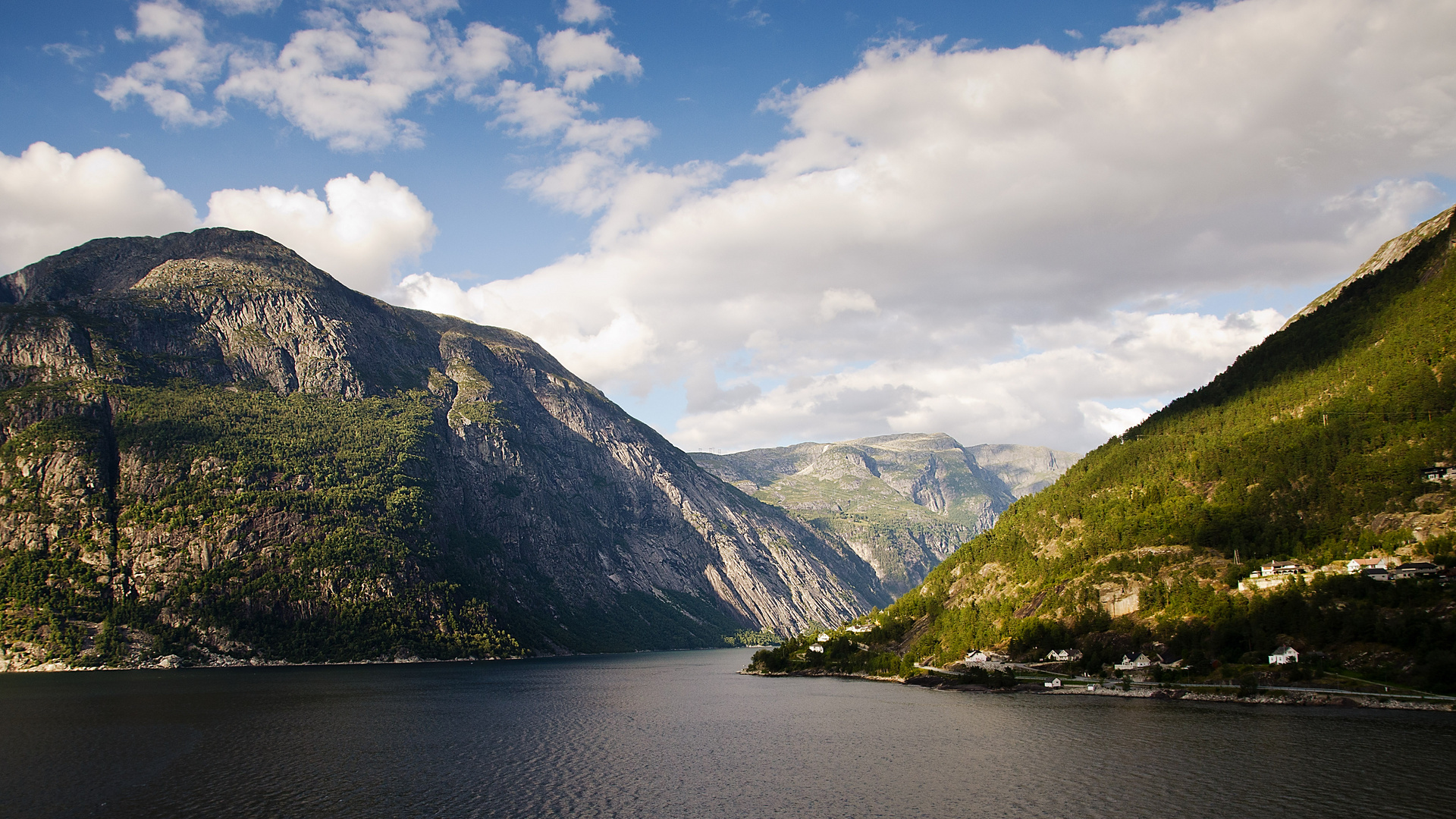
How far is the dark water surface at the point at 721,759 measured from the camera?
71.5 m

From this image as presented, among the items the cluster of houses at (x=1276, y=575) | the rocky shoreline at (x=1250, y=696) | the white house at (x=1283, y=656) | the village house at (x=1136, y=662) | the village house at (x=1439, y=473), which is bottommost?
the rocky shoreline at (x=1250, y=696)

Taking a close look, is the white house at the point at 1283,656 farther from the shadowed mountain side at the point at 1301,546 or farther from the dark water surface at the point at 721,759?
the dark water surface at the point at 721,759

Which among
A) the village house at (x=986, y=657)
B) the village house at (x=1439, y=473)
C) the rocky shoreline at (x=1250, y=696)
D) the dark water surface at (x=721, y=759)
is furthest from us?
the village house at (x=986, y=657)

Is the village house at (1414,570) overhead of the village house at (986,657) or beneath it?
overhead

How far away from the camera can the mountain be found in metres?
130

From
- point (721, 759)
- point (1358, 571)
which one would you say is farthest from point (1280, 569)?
point (721, 759)

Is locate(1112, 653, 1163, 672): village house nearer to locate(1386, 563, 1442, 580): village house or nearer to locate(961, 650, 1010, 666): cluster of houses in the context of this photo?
locate(961, 650, 1010, 666): cluster of houses

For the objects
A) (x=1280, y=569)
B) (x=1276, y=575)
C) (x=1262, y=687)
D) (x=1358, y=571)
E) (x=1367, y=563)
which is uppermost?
(x=1367, y=563)

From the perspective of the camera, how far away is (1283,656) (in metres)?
133

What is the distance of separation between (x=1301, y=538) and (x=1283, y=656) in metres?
34.5

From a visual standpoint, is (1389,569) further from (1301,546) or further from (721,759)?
(721,759)

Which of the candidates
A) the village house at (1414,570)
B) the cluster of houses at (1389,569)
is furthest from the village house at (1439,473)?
the village house at (1414,570)

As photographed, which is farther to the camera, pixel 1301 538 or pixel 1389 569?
pixel 1301 538

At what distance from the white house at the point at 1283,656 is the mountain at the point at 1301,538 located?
180 centimetres
